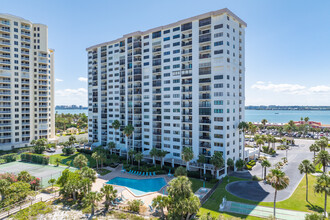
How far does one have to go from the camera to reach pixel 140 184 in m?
50.0

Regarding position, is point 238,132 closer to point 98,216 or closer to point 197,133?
point 197,133

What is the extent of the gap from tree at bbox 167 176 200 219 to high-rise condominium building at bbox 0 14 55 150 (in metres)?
79.8

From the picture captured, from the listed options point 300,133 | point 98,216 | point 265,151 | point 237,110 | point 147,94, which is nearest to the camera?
point 98,216

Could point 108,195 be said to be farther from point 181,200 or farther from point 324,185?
point 324,185

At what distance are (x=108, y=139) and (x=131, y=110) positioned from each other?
18817 mm

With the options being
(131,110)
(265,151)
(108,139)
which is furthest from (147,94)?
(265,151)

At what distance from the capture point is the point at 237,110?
59.6 meters

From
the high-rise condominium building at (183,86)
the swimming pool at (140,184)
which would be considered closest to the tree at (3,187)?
the swimming pool at (140,184)

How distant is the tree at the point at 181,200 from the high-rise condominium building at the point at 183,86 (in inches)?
1017

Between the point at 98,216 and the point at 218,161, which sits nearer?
the point at 98,216

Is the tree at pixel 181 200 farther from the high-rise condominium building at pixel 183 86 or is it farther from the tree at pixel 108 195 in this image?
the high-rise condominium building at pixel 183 86

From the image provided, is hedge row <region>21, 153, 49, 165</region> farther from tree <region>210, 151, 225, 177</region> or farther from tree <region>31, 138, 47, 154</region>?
tree <region>210, 151, 225, 177</region>

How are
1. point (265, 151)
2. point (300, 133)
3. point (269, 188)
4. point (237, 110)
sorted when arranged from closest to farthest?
point (269, 188)
point (237, 110)
point (265, 151)
point (300, 133)

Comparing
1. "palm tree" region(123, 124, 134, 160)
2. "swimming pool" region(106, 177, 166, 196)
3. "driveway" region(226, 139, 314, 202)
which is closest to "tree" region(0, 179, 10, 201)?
"swimming pool" region(106, 177, 166, 196)
